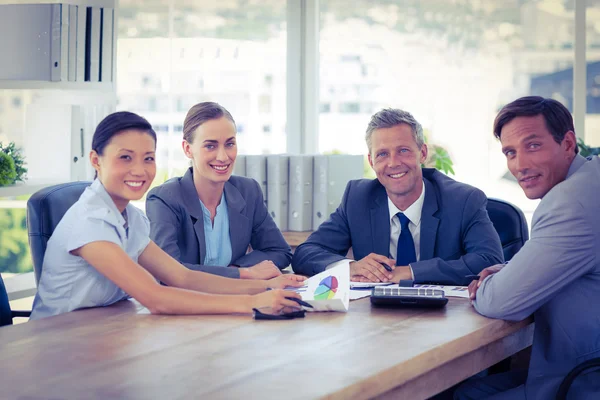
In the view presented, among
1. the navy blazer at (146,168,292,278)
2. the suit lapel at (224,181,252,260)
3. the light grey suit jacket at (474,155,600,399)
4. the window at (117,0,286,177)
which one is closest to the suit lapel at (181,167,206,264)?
the navy blazer at (146,168,292,278)

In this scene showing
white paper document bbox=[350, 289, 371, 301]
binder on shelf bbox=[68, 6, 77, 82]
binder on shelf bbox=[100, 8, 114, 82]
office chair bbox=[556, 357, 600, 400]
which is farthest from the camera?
binder on shelf bbox=[100, 8, 114, 82]

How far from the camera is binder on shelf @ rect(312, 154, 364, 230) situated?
413 cm

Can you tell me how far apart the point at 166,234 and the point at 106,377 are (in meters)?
1.34

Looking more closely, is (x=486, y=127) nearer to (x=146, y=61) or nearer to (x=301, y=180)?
(x=301, y=180)

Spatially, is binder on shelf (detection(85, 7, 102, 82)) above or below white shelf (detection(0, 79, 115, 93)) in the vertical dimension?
above

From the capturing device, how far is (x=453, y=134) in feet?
16.2

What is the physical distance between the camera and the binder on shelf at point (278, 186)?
4.12 metres

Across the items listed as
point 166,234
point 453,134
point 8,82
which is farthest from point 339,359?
point 453,134

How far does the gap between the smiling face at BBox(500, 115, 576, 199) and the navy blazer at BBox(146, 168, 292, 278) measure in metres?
0.99

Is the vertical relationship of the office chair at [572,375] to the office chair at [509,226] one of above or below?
below

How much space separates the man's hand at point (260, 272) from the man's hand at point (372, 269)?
0.86ft

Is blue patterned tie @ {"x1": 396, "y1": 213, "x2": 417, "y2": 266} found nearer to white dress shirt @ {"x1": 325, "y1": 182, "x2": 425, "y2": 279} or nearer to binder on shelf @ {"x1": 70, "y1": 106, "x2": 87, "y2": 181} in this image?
white dress shirt @ {"x1": 325, "y1": 182, "x2": 425, "y2": 279}

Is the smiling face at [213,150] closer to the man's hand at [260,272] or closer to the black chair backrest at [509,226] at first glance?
the man's hand at [260,272]

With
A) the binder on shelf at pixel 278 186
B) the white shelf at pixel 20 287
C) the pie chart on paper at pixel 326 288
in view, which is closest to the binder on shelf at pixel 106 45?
the binder on shelf at pixel 278 186
